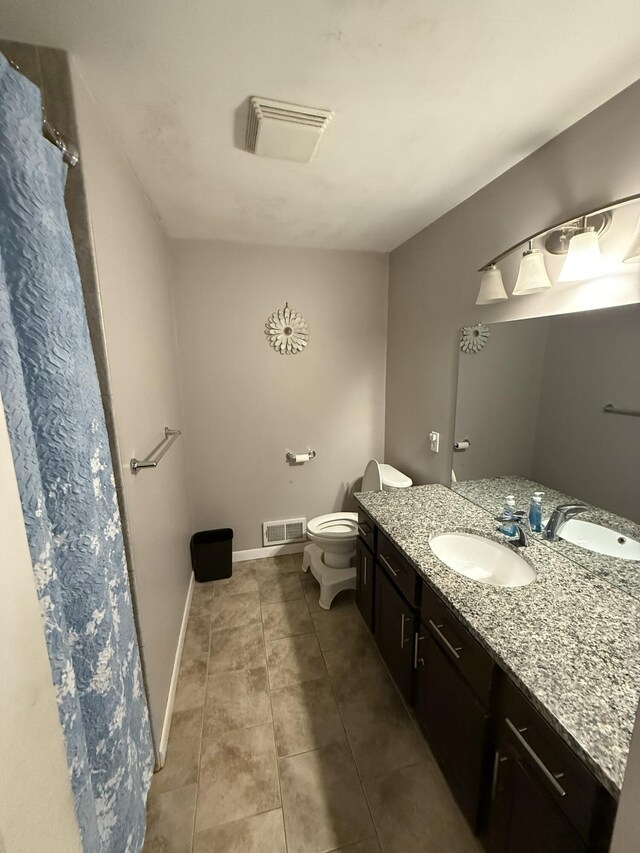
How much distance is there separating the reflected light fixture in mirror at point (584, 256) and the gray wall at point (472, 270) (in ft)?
0.24

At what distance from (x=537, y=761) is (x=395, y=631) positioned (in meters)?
0.75

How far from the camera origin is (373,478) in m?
2.27

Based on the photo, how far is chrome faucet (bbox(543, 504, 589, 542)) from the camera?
127 cm

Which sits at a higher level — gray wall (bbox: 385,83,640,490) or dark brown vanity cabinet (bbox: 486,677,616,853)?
gray wall (bbox: 385,83,640,490)

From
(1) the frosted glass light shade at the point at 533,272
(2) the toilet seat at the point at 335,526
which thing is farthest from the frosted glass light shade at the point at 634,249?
(2) the toilet seat at the point at 335,526

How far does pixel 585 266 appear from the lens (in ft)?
3.51

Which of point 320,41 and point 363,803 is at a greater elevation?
point 320,41

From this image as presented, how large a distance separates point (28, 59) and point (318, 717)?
2.47 m

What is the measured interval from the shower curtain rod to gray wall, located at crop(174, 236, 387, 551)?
4.30 feet

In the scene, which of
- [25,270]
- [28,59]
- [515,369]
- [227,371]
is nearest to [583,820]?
[515,369]

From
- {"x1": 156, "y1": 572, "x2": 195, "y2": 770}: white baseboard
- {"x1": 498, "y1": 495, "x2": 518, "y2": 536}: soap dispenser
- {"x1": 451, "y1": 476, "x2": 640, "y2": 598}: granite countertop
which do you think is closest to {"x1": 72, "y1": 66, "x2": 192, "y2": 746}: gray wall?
{"x1": 156, "y1": 572, "x2": 195, "y2": 770}: white baseboard

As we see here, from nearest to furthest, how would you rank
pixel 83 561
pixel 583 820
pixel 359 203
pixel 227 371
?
1. pixel 583 820
2. pixel 83 561
3. pixel 359 203
4. pixel 227 371

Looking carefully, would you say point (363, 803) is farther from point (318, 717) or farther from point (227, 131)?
point (227, 131)

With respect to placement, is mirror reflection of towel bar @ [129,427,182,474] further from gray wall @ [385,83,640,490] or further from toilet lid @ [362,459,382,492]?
gray wall @ [385,83,640,490]
